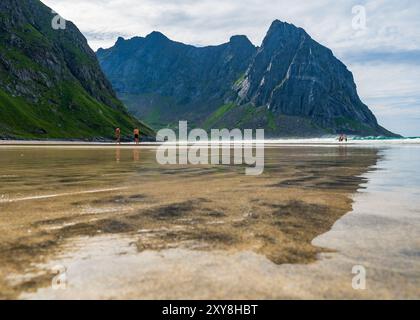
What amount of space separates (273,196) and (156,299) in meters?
8.40

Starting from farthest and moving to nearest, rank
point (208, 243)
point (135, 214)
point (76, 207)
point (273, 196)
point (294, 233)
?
point (273, 196), point (76, 207), point (135, 214), point (294, 233), point (208, 243)

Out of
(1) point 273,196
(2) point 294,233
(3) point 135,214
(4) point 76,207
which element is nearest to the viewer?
(2) point 294,233

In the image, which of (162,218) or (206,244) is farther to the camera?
(162,218)

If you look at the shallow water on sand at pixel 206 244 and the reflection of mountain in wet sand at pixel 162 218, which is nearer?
the shallow water on sand at pixel 206 244

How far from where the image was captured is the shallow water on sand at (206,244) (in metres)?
4.83

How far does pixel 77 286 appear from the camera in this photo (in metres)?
4.81

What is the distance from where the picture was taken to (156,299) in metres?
4.45

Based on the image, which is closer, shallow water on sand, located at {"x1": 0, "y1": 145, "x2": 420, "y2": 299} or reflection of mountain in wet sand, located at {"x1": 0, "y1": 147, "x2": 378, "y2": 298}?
shallow water on sand, located at {"x1": 0, "y1": 145, "x2": 420, "y2": 299}

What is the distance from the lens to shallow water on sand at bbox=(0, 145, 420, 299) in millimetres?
4832

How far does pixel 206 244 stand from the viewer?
22.2 ft
